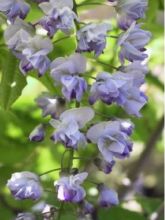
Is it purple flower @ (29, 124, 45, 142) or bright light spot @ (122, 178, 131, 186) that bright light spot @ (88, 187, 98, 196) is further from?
purple flower @ (29, 124, 45, 142)

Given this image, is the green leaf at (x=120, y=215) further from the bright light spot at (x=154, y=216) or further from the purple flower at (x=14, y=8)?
the purple flower at (x=14, y=8)

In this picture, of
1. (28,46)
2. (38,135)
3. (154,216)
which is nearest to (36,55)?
(28,46)

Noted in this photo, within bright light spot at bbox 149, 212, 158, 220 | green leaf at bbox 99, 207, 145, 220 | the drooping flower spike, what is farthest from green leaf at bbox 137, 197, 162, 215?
the drooping flower spike

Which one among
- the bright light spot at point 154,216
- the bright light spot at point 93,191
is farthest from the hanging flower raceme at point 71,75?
the bright light spot at point 93,191

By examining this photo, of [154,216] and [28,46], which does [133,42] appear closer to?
[28,46]

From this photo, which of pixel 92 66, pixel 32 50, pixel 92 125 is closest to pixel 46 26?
pixel 32 50

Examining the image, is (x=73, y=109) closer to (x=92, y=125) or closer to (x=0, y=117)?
(x=92, y=125)

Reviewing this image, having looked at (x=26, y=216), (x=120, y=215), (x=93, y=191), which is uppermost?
(x=26, y=216)
